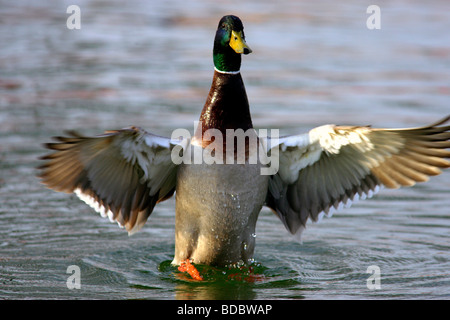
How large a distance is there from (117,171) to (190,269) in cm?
92

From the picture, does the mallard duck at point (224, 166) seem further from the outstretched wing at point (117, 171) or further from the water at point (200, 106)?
the water at point (200, 106)

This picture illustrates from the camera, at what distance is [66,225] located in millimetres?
6965

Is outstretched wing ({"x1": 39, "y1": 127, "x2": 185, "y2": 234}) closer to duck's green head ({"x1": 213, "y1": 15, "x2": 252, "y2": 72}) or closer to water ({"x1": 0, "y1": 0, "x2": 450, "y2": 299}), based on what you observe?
water ({"x1": 0, "y1": 0, "x2": 450, "y2": 299})

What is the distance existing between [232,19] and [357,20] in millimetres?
10799

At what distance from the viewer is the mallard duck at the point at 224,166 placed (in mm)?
5469

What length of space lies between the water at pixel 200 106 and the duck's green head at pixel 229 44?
5.10 ft

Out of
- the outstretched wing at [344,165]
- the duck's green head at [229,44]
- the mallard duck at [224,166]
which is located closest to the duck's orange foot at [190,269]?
the mallard duck at [224,166]

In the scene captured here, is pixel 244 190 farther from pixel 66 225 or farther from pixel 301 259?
pixel 66 225

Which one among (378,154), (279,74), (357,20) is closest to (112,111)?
(279,74)

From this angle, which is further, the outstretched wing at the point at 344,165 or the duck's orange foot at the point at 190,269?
the duck's orange foot at the point at 190,269

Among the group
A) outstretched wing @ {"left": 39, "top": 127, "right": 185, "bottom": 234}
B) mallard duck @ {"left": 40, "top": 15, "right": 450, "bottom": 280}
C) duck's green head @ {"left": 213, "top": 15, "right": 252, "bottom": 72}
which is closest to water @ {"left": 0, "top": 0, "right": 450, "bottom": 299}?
mallard duck @ {"left": 40, "top": 15, "right": 450, "bottom": 280}

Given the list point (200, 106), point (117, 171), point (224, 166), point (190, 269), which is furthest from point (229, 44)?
point (200, 106)

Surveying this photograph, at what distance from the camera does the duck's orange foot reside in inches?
228

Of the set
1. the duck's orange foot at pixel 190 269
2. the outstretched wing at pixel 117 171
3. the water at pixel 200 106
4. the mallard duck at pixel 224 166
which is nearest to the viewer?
the outstretched wing at pixel 117 171
